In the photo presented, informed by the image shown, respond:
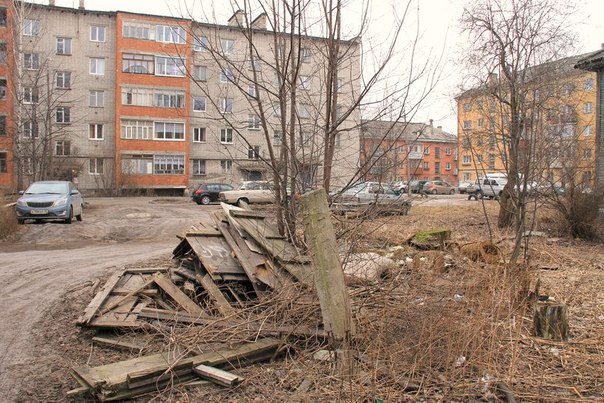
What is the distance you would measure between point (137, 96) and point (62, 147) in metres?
7.55

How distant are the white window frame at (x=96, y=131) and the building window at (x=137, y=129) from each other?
265 cm

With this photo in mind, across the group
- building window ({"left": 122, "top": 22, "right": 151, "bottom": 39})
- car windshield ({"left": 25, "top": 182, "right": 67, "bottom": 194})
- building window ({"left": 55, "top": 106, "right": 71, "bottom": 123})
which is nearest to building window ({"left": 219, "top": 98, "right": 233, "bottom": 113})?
car windshield ({"left": 25, "top": 182, "right": 67, "bottom": 194})

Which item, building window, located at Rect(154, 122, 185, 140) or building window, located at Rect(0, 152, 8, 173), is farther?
building window, located at Rect(154, 122, 185, 140)

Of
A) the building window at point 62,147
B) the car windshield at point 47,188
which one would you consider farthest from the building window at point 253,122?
the building window at point 62,147

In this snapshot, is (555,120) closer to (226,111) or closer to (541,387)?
(226,111)

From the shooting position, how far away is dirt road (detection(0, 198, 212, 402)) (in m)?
5.59

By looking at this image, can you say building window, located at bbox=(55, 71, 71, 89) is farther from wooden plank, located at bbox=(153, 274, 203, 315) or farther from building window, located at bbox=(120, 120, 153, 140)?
wooden plank, located at bbox=(153, 274, 203, 315)

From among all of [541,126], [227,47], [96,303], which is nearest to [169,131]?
[541,126]

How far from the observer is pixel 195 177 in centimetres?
4588

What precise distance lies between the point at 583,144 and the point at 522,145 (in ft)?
26.3

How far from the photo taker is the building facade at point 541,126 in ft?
32.0

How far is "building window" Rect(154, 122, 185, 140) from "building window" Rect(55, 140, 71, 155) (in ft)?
24.0

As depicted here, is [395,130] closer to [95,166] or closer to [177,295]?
[177,295]

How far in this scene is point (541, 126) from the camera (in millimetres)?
10211
